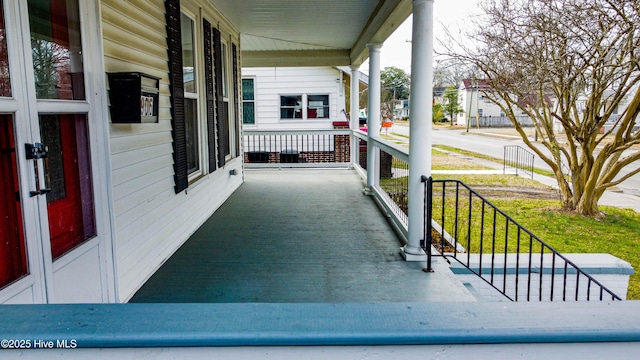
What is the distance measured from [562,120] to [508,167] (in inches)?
243

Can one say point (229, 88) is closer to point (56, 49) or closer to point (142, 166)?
point (142, 166)

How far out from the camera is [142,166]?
3.70 meters

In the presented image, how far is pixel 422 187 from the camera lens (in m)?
4.32

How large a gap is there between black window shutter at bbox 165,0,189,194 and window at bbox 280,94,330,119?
883cm

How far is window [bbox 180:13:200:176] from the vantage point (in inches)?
204

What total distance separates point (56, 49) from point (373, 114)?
5640mm

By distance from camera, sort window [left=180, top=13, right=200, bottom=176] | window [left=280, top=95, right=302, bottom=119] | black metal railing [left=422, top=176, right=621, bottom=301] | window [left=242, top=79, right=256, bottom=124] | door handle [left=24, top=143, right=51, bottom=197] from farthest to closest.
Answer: window [left=280, top=95, right=302, bottom=119] < window [left=242, top=79, right=256, bottom=124] < window [left=180, top=13, right=200, bottom=176] < black metal railing [left=422, top=176, right=621, bottom=301] < door handle [left=24, top=143, right=51, bottom=197]

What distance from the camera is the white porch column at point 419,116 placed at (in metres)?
4.15

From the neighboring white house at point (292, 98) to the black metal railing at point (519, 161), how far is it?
5754mm

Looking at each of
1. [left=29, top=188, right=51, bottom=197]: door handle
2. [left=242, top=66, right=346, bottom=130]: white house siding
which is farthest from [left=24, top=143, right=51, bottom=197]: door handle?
[left=242, top=66, right=346, bottom=130]: white house siding

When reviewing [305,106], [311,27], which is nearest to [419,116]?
[311,27]

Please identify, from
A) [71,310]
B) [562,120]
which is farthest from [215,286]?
[562,120]

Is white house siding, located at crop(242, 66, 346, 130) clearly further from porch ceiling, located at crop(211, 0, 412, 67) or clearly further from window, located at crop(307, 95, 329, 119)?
porch ceiling, located at crop(211, 0, 412, 67)

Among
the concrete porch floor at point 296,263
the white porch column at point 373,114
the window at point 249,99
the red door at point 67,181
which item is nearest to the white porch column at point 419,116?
the concrete porch floor at point 296,263
